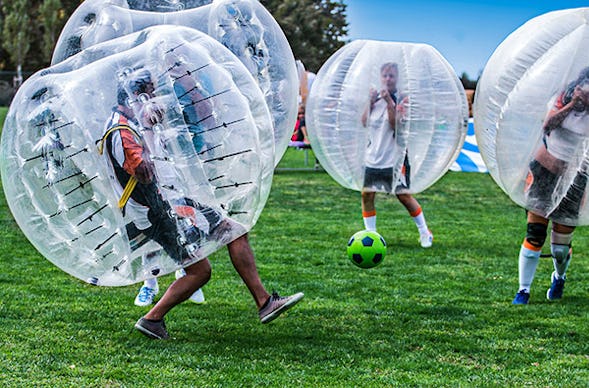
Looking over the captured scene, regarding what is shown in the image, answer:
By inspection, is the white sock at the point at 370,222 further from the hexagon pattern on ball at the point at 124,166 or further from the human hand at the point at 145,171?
the human hand at the point at 145,171

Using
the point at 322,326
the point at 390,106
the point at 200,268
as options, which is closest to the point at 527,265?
the point at 322,326

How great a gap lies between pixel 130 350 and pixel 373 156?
3620mm

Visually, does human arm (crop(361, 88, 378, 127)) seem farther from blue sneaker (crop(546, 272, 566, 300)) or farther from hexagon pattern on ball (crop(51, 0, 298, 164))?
blue sneaker (crop(546, 272, 566, 300))

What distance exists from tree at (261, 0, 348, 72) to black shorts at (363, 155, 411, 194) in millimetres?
37224

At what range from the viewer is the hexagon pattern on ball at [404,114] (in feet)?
26.8

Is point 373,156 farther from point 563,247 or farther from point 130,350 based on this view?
point 130,350

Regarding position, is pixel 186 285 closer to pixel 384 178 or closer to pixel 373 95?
pixel 384 178

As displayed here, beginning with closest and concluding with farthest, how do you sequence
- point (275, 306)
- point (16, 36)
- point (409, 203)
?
point (275, 306) → point (409, 203) → point (16, 36)

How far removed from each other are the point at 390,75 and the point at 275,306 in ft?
11.3

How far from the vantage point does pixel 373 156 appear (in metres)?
8.20

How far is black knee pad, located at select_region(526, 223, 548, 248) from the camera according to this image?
21.3ft

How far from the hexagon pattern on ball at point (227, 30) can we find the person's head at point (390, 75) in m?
2.06

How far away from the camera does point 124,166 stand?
16.1 feet

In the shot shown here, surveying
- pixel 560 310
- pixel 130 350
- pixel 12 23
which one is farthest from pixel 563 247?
pixel 12 23
